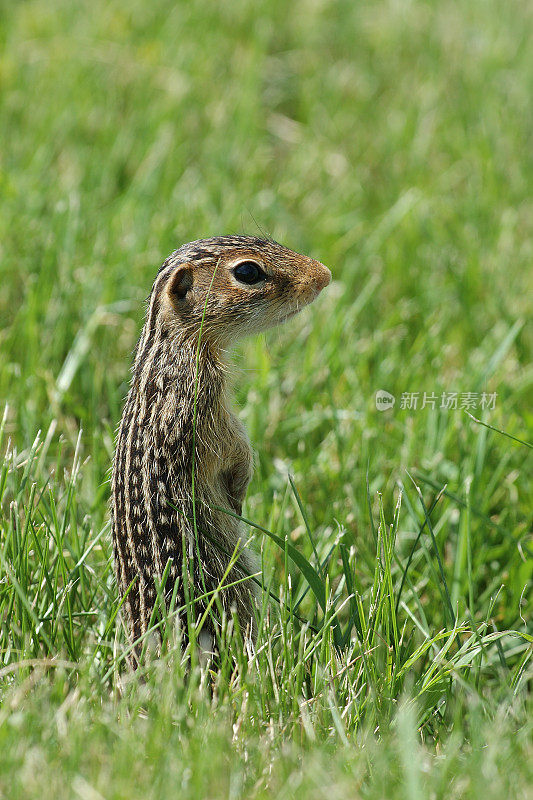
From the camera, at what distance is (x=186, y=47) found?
289 inches

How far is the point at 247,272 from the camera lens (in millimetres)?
3395

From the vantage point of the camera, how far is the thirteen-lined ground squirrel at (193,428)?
311 cm

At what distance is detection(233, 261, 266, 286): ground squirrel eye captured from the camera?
3.38 meters

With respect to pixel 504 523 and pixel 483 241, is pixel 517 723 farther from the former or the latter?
pixel 483 241

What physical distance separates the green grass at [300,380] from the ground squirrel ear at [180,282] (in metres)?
0.47

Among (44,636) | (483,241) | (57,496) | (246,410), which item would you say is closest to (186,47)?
(483,241)

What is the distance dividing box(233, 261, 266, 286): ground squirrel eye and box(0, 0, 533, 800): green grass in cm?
44
